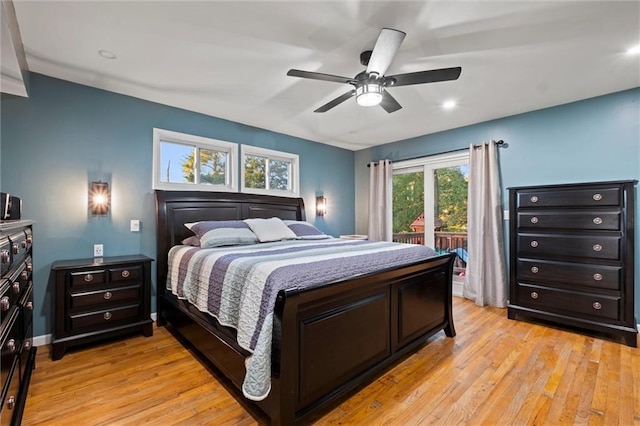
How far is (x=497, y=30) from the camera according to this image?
214 centimetres

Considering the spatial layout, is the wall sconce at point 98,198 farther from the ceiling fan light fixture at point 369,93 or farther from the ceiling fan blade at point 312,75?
the ceiling fan light fixture at point 369,93

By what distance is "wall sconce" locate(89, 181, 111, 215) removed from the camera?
300 cm

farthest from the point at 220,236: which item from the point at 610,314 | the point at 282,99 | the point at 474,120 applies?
the point at 610,314

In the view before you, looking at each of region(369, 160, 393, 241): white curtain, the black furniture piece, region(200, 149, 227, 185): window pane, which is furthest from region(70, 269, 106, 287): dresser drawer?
region(369, 160, 393, 241): white curtain

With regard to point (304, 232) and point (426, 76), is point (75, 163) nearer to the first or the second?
point (304, 232)

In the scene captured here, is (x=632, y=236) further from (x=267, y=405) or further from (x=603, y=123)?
(x=267, y=405)

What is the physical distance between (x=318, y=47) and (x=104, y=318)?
2990 mm

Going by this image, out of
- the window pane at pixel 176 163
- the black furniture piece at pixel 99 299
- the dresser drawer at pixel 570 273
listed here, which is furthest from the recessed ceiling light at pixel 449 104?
the black furniture piece at pixel 99 299

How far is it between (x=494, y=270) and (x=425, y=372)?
7.30 ft

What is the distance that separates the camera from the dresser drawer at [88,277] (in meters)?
2.57

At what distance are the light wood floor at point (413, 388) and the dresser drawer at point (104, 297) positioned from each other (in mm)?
424

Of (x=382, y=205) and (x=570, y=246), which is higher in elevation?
(x=382, y=205)

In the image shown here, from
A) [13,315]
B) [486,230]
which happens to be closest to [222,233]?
[13,315]

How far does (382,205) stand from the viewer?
208 inches
